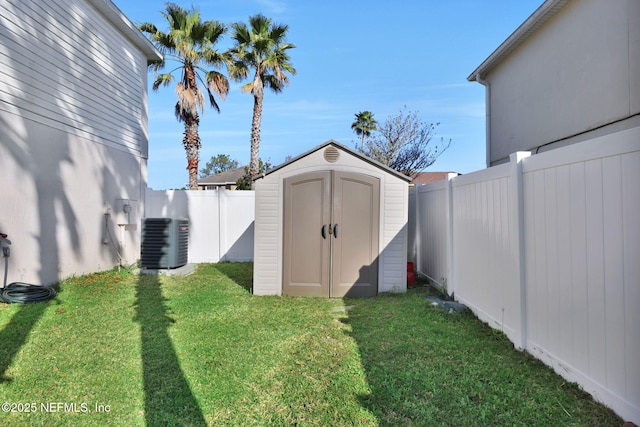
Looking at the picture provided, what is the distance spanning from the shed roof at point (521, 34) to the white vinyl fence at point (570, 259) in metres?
4.60

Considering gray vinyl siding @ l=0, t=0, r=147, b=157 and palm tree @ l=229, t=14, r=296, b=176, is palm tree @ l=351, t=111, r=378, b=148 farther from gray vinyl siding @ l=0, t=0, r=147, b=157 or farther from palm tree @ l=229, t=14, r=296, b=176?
gray vinyl siding @ l=0, t=0, r=147, b=157

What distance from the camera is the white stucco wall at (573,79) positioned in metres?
5.34

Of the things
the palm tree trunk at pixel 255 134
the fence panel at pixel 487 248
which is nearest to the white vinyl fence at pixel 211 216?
the palm tree trunk at pixel 255 134

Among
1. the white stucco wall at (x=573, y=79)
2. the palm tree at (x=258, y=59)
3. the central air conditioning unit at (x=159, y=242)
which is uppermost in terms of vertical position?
the palm tree at (x=258, y=59)

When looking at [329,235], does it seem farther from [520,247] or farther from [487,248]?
[520,247]

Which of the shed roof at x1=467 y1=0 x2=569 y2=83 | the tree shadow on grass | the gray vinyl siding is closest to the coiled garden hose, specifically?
the tree shadow on grass

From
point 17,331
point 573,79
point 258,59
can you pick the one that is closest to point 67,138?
point 17,331

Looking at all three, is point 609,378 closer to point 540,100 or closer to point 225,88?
point 540,100

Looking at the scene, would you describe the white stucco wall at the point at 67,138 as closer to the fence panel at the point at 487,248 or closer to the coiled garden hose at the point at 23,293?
the coiled garden hose at the point at 23,293

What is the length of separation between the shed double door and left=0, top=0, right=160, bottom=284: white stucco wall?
410cm

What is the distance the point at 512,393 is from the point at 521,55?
25.9 feet

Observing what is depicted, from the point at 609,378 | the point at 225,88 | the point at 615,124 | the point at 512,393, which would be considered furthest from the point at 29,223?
the point at 615,124

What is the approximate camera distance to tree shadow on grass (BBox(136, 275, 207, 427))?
7.86 feet

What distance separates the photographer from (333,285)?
19.5 feet
